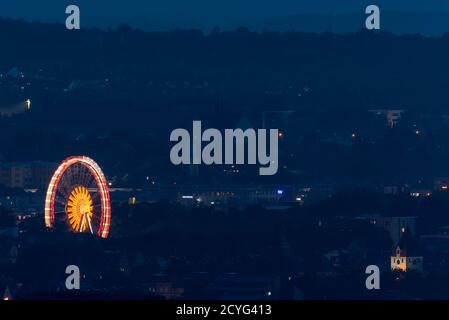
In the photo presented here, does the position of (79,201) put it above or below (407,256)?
above

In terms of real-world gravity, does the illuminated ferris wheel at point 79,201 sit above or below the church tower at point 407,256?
above

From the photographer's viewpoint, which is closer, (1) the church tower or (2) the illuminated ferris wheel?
(1) the church tower

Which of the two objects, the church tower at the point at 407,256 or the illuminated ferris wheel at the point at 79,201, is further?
the illuminated ferris wheel at the point at 79,201

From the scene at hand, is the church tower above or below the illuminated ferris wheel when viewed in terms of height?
below

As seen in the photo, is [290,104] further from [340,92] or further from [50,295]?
[50,295]

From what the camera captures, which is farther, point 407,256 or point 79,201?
point 79,201
